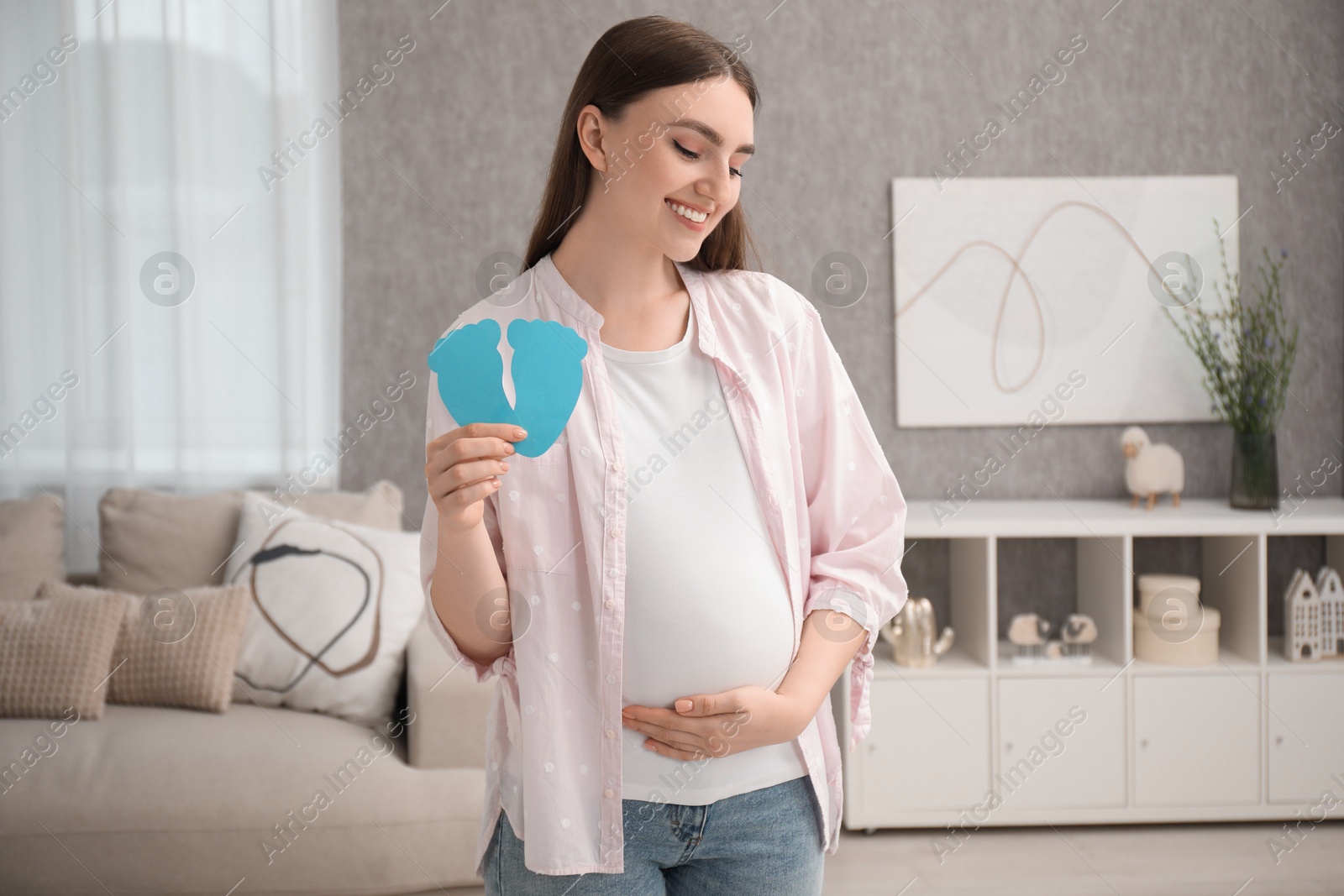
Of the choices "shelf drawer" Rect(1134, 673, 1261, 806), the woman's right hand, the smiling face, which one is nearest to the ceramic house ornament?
"shelf drawer" Rect(1134, 673, 1261, 806)

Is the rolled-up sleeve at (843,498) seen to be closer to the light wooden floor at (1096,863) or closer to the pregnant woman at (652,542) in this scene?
the pregnant woman at (652,542)

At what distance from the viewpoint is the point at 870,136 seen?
2.93 meters

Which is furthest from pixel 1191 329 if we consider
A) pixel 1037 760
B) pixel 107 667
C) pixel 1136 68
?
pixel 107 667

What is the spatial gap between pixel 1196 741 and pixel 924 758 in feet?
2.37

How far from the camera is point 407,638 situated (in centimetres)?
244

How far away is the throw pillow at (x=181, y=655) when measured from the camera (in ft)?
7.61

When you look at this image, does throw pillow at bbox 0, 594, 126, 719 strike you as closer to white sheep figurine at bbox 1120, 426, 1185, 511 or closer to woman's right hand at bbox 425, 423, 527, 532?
woman's right hand at bbox 425, 423, 527, 532

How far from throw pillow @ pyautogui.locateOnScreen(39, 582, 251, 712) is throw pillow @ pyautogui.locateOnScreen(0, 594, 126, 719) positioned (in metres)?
0.04

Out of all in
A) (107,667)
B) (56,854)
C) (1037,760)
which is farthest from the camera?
(1037,760)

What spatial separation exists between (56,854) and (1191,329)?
3232mm

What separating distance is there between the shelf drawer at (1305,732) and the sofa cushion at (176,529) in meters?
2.46

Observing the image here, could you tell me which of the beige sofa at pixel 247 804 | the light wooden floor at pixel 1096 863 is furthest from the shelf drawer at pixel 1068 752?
the beige sofa at pixel 247 804

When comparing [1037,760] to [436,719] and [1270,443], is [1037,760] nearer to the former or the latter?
[1270,443]

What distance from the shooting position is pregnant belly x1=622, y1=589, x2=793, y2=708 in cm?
92
